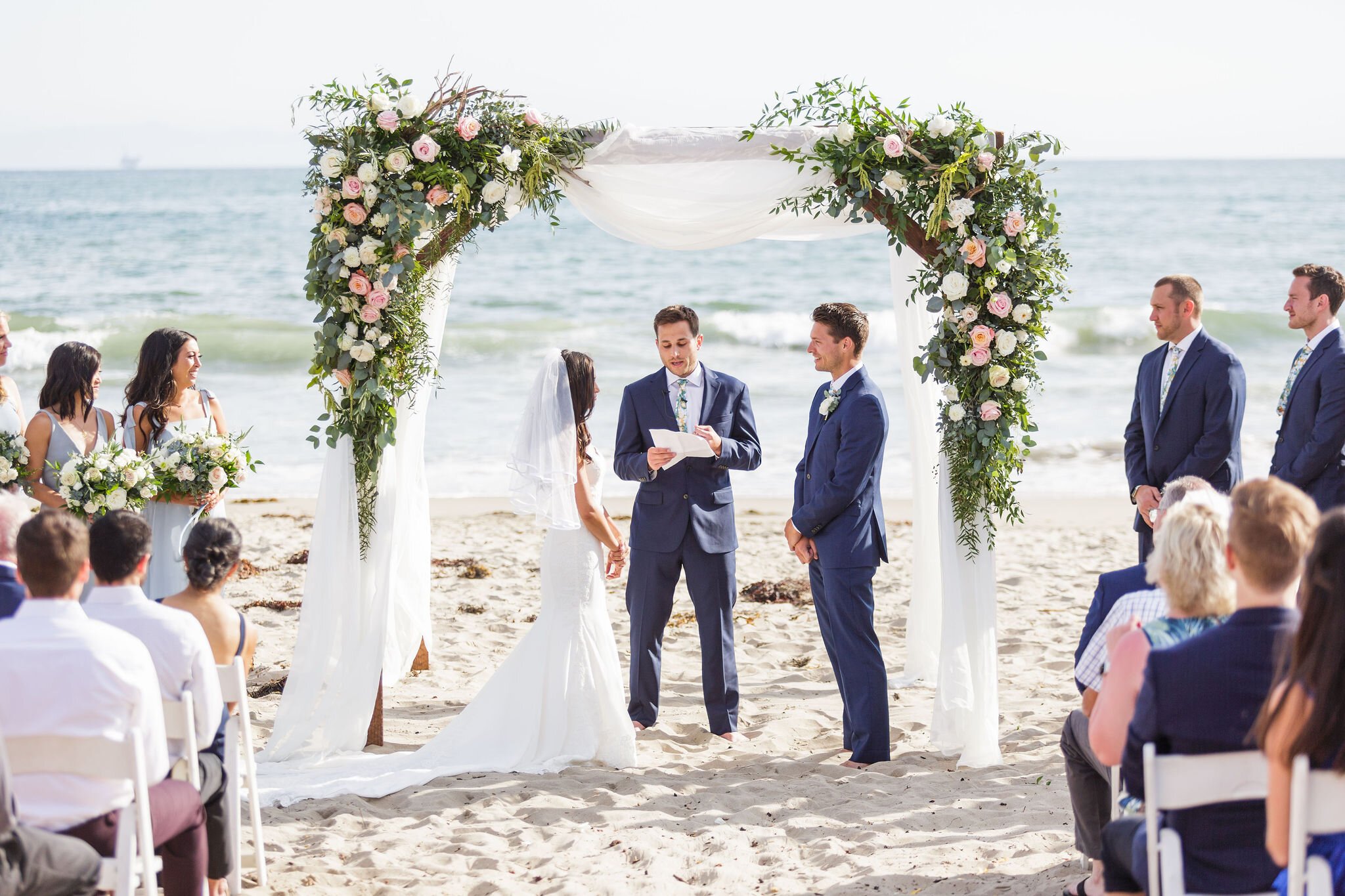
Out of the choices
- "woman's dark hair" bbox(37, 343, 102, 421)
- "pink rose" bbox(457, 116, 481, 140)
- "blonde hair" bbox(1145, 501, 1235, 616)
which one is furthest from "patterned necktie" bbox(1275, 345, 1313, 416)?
"woman's dark hair" bbox(37, 343, 102, 421)

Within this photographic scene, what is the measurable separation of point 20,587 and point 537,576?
5.39 metres

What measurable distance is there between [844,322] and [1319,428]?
224 centimetres

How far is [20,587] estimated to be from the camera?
140 inches

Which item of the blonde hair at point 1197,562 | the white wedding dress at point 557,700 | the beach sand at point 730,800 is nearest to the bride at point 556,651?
the white wedding dress at point 557,700

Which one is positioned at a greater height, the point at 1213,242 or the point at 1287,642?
the point at 1213,242

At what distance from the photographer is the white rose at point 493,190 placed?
535 cm

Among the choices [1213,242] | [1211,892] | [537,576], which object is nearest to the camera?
[1211,892]

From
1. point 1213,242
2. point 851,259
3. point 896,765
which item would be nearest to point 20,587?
point 896,765

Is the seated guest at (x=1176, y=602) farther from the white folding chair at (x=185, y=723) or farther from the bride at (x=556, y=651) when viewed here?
the bride at (x=556, y=651)

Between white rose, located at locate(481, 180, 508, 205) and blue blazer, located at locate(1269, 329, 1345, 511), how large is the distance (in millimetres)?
3677

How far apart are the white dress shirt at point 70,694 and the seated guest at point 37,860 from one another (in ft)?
0.27

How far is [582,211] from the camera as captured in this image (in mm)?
5512

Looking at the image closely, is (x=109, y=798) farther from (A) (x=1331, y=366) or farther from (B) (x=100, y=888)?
(A) (x=1331, y=366)

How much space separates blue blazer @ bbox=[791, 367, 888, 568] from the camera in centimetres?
522
